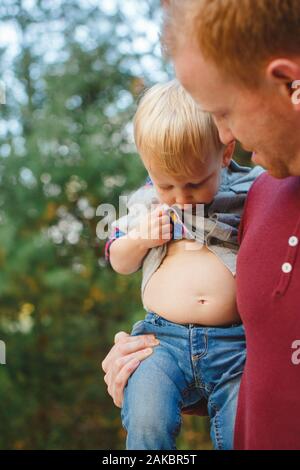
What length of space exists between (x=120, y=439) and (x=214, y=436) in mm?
4720

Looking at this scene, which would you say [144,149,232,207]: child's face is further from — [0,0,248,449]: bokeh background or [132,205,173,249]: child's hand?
[0,0,248,449]: bokeh background

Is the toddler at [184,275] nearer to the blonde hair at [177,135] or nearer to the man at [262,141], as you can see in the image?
the blonde hair at [177,135]

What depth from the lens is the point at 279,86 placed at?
127cm

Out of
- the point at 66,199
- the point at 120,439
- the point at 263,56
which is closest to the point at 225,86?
the point at 263,56

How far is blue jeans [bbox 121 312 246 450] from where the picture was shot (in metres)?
1.61

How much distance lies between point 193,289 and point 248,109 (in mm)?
560

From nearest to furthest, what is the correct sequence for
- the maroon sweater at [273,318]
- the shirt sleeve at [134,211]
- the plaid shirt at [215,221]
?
the maroon sweater at [273,318], the plaid shirt at [215,221], the shirt sleeve at [134,211]

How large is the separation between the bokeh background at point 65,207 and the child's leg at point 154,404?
327 cm

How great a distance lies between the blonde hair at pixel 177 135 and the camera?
5.41 feet

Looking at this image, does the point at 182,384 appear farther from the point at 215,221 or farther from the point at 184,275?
the point at 215,221

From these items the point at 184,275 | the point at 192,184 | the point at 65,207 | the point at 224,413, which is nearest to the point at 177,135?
the point at 192,184

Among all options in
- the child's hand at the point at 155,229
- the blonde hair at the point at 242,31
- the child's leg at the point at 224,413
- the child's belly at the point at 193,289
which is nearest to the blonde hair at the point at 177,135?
the child's hand at the point at 155,229

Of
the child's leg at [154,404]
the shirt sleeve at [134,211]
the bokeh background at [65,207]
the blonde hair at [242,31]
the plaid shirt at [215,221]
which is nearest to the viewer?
the blonde hair at [242,31]

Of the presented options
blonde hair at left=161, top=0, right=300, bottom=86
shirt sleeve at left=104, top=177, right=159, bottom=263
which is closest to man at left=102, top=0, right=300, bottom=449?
blonde hair at left=161, top=0, right=300, bottom=86
